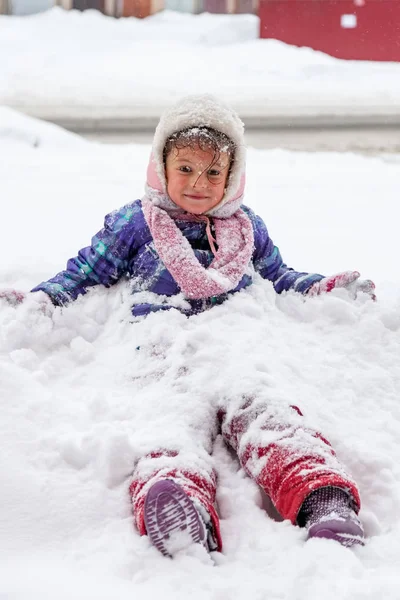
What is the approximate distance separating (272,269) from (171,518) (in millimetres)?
1090

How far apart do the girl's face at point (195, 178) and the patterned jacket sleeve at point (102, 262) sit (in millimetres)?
146

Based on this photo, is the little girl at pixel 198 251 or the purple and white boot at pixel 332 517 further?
the little girl at pixel 198 251

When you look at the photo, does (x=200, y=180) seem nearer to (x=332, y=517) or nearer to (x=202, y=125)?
(x=202, y=125)

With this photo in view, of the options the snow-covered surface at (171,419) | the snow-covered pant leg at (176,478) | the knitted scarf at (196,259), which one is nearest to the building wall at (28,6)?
the snow-covered surface at (171,419)

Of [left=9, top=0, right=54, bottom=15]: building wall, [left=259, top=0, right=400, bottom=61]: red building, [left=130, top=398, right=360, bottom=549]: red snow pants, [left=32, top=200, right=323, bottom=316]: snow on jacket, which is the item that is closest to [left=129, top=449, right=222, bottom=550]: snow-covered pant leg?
[left=130, top=398, right=360, bottom=549]: red snow pants

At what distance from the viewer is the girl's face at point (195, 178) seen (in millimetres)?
1805

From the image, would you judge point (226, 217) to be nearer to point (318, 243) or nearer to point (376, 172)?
point (318, 243)

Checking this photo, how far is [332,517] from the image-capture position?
3.63 ft

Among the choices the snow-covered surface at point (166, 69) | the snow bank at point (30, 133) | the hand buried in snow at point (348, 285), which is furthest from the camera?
the snow-covered surface at point (166, 69)

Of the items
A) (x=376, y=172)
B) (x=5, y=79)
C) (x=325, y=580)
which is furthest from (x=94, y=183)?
(x=5, y=79)

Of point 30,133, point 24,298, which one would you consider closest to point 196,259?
point 24,298

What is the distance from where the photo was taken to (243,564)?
1085 millimetres

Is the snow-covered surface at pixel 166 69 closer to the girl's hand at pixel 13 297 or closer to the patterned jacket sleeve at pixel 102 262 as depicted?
the patterned jacket sleeve at pixel 102 262

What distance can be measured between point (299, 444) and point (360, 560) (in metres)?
0.23
